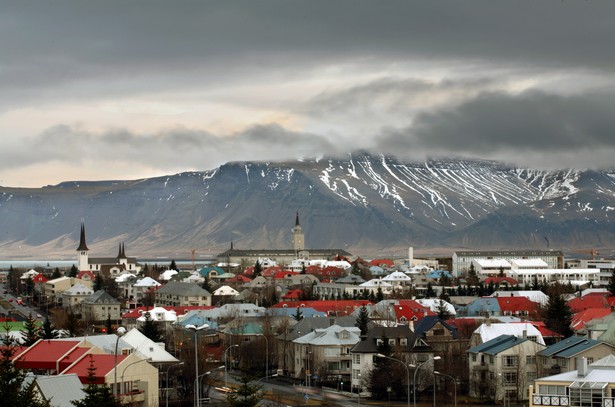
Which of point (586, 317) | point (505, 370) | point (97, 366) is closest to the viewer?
point (97, 366)

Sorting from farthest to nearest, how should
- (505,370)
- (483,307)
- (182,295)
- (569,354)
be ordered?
(182,295)
(483,307)
(505,370)
(569,354)

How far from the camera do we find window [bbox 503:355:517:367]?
83.4 meters

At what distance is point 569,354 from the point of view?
257ft

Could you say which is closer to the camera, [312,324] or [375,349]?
[375,349]

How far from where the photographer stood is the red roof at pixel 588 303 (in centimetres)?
13412

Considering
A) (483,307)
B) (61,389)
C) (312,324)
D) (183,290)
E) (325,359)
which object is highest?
(183,290)

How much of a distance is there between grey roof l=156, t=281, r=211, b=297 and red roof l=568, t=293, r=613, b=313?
181 feet

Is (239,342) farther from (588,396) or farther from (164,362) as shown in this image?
(588,396)

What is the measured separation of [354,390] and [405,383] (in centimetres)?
576

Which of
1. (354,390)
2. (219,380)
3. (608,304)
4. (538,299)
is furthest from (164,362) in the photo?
(538,299)

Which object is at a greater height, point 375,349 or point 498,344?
point 498,344

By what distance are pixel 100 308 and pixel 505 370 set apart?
89085 mm

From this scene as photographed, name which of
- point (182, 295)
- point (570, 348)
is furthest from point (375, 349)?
point (182, 295)

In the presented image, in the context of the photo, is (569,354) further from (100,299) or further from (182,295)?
(182,295)
